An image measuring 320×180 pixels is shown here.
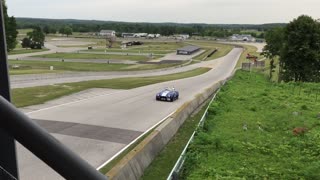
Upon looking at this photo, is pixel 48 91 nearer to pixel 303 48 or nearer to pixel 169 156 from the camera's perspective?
pixel 169 156

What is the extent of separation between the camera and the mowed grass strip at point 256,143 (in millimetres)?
14859

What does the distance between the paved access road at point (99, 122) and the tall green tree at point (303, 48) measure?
1882 centimetres

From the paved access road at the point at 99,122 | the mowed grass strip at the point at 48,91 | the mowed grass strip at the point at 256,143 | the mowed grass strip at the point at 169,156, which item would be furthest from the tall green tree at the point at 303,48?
the mowed grass strip at the point at 169,156

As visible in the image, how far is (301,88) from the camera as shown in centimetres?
4559

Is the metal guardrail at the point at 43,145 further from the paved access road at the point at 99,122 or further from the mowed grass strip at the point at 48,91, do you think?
the mowed grass strip at the point at 48,91

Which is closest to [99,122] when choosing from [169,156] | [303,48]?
[169,156]

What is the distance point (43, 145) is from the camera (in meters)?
1.45

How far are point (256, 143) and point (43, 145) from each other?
18599 mm

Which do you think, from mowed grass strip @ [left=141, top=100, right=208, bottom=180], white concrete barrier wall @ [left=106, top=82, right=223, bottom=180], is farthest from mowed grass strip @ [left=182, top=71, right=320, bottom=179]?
white concrete barrier wall @ [left=106, top=82, right=223, bottom=180]

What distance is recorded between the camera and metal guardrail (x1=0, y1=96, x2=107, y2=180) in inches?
56.5

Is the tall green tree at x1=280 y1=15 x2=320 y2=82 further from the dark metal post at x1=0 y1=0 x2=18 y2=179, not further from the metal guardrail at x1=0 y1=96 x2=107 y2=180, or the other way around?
the metal guardrail at x1=0 y1=96 x2=107 y2=180

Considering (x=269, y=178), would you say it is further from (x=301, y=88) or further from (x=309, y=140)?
(x=301, y=88)

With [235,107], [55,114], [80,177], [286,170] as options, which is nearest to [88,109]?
[55,114]

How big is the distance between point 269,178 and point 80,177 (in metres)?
13.9
